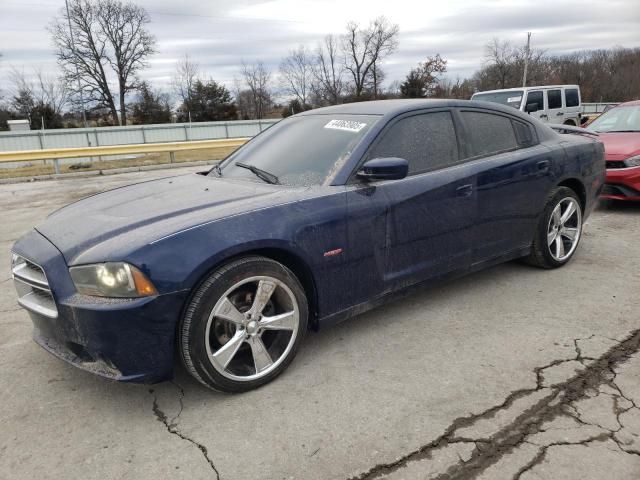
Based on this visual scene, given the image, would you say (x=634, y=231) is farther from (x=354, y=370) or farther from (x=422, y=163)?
(x=354, y=370)

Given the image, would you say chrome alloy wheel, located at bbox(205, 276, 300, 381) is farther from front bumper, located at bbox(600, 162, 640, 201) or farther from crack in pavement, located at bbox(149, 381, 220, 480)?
front bumper, located at bbox(600, 162, 640, 201)

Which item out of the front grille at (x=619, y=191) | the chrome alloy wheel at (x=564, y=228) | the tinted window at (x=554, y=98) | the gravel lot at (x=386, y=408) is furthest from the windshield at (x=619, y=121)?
the tinted window at (x=554, y=98)

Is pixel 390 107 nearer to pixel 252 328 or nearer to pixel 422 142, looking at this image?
pixel 422 142

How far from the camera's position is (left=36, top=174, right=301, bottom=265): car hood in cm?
257

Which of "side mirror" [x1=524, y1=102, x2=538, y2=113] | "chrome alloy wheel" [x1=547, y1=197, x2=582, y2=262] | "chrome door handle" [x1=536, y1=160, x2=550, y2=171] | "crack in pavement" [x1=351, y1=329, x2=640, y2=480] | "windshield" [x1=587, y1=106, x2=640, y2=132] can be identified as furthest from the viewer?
"side mirror" [x1=524, y1=102, x2=538, y2=113]

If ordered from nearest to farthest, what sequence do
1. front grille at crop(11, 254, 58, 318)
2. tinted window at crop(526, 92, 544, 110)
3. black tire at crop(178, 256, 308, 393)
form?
black tire at crop(178, 256, 308, 393) → front grille at crop(11, 254, 58, 318) → tinted window at crop(526, 92, 544, 110)

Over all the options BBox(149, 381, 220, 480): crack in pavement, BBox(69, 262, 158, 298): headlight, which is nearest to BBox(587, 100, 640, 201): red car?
BBox(149, 381, 220, 480): crack in pavement

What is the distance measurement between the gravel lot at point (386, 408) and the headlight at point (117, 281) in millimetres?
690

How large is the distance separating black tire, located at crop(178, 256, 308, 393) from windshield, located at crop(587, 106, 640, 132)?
6.77 m

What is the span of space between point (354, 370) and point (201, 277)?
1082 mm

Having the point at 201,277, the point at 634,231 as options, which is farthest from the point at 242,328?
the point at 634,231

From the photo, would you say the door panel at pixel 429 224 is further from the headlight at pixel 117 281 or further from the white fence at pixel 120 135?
the white fence at pixel 120 135

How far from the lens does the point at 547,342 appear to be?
10.5 feet

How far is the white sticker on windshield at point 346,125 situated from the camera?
341 cm
